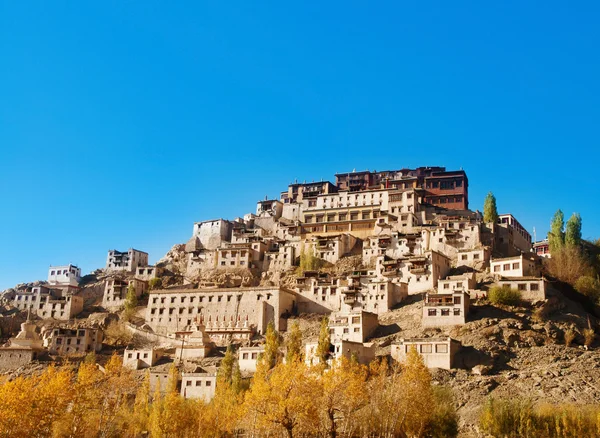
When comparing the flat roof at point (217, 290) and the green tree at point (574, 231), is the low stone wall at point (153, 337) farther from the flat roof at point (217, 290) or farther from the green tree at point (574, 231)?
the green tree at point (574, 231)

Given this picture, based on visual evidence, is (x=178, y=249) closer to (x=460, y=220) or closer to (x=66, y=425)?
(x=460, y=220)

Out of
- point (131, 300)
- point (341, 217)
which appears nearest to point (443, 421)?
point (131, 300)

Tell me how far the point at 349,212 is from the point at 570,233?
23.1 m

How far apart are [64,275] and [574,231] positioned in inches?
2236

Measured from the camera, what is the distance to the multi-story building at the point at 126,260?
302ft

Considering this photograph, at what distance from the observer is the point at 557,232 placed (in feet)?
246

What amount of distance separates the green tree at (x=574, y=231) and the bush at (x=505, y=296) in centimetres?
1537

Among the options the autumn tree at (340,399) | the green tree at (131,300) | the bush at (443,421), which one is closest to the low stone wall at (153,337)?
the green tree at (131,300)

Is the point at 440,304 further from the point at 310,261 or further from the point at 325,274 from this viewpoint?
the point at 310,261

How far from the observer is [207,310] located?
73312mm

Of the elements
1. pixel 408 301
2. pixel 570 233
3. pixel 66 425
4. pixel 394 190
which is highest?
pixel 394 190

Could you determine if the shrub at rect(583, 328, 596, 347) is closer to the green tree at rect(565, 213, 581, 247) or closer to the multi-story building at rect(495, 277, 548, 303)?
the multi-story building at rect(495, 277, 548, 303)

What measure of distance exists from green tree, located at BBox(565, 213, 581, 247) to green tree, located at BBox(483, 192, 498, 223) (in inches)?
322

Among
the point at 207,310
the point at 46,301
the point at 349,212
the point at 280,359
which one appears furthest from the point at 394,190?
the point at 46,301
